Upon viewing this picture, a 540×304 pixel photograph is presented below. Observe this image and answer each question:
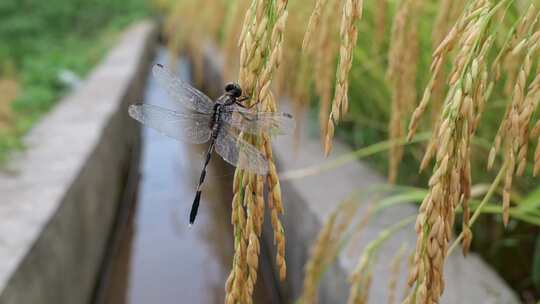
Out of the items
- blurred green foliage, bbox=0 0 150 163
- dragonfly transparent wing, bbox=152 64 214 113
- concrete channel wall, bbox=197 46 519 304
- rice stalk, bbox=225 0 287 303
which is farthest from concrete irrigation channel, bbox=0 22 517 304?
blurred green foliage, bbox=0 0 150 163

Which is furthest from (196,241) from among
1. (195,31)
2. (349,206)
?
(349,206)

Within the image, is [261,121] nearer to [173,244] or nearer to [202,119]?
[202,119]

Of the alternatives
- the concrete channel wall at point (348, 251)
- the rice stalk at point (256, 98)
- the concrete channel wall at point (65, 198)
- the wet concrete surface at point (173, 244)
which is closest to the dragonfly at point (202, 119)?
the rice stalk at point (256, 98)

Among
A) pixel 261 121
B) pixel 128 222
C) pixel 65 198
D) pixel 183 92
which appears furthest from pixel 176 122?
pixel 128 222

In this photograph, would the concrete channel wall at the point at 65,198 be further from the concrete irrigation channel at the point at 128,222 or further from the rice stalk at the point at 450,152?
the rice stalk at the point at 450,152

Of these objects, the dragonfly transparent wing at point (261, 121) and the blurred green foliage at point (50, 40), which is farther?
the blurred green foliage at point (50, 40)

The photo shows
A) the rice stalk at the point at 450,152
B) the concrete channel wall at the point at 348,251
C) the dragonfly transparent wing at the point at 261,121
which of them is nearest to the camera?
the rice stalk at the point at 450,152
